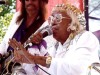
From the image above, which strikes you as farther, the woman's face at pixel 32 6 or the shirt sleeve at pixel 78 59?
the woman's face at pixel 32 6

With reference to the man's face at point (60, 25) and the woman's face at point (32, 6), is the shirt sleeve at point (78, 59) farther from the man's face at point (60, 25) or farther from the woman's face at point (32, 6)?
the woman's face at point (32, 6)

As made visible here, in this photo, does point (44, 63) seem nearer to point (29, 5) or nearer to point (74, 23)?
point (74, 23)

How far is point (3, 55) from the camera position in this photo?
347 centimetres

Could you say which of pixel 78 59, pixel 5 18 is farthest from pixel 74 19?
pixel 5 18

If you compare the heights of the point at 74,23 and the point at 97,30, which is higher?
the point at 74,23

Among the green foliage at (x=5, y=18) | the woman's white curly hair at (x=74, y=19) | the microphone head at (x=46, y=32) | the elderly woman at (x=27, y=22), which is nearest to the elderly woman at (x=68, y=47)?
the woman's white curly hair at (x=74, y=19)

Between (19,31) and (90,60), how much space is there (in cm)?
138

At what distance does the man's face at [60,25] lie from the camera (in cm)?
260

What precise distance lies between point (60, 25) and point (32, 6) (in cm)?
106

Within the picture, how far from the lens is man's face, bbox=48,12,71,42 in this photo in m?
2.60

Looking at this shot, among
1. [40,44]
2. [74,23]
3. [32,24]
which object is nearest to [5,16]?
[32,24]

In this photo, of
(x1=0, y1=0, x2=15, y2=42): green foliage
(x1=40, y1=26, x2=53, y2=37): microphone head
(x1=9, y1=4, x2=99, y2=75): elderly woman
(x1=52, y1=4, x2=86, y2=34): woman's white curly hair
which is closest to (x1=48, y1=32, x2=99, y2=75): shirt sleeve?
(x1=9, y1=4, x2=99, y2=75): elderly woman

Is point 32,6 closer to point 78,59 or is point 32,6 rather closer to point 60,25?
point 60,25

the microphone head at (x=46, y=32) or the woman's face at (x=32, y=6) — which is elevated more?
the woman's face at (x=32, y=6)
